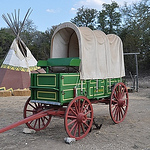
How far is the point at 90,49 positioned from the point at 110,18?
24.4 m

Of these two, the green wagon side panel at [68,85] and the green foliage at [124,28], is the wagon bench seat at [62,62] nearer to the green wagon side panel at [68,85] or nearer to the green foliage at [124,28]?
the green wagon side panel at [68,85]

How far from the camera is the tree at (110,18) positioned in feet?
91.7

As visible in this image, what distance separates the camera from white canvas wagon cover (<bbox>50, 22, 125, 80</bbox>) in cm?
507

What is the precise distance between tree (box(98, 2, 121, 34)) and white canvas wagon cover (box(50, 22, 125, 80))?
22150 mm

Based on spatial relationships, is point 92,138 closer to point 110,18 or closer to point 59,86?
point 59,86

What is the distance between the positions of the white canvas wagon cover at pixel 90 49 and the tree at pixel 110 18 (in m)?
22.1

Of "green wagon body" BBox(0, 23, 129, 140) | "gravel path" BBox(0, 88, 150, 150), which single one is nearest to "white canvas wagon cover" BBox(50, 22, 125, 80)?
"green wagon body" BBox(0, 23, 129, 140)

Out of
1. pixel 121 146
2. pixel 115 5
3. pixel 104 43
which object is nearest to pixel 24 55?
pixel 104 43

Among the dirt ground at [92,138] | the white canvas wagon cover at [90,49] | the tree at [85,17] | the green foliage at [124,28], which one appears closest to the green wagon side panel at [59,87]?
the white canvas wagon cover at [90,49]

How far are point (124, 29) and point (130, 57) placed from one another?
4420mm

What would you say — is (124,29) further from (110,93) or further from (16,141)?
(16,141)

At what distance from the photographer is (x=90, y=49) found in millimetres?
5316

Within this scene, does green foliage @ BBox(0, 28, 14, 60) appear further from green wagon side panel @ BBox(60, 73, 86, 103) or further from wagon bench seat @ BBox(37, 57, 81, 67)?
green wagon side panel @ BBox(60, 73, 86, 103)

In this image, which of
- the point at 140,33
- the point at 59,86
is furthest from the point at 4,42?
the point at 59,86
